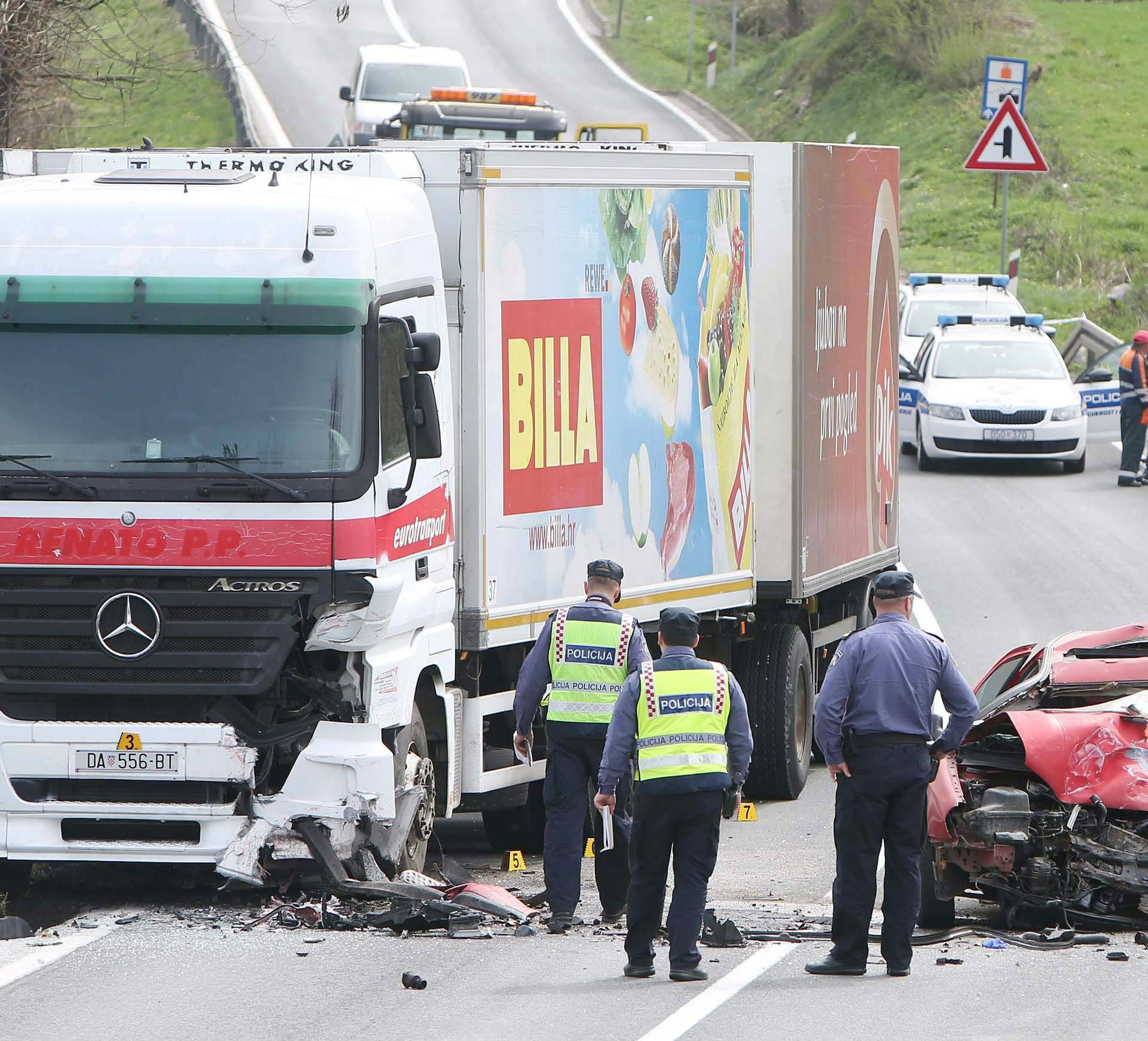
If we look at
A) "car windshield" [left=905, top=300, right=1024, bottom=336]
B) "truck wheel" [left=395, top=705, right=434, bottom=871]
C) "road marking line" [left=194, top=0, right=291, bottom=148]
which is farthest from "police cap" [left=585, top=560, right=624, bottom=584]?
"road marking line" [left=194, top=0, right=291, bottom=148]

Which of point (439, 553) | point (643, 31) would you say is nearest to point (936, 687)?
point (439, 553)

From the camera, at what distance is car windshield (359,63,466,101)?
35.3m

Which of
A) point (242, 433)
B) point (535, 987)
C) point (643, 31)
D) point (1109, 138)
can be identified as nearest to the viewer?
point (535, 987)

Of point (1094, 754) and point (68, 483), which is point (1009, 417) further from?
point (68, 483)

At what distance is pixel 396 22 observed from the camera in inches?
1928

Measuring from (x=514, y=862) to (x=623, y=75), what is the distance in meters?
38.6

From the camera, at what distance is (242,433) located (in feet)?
29.2

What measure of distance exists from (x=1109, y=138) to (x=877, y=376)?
96.4ft

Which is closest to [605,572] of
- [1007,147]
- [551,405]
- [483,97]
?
[551,405]

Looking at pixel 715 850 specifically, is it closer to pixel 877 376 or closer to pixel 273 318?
pixel 273 318

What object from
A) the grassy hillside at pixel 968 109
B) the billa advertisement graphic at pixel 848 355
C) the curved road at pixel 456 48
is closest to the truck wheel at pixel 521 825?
the billa advertisement graphic at pixel 848 355

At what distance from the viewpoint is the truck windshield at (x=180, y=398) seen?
29.2 feet

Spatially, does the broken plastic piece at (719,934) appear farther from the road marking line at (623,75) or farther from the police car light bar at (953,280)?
the road marking line at (623,75)

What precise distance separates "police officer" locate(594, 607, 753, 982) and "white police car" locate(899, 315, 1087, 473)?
16621 mm
